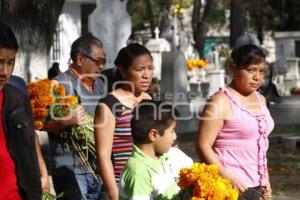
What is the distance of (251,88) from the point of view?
5.31m

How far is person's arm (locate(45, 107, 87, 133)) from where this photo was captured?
19.5 ft

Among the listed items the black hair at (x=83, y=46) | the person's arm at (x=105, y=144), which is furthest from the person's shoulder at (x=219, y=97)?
the black hair at (x=83, y=46)

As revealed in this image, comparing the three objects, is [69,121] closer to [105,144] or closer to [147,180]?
[105,144]

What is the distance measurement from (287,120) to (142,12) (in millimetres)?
37846

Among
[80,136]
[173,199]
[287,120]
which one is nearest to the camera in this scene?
[173,199]

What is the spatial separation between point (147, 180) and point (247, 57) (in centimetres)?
114

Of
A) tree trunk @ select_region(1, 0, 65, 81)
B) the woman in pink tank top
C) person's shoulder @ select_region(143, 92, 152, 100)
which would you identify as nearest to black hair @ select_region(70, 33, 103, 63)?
person's shoulder @ select_region(143, 92, 152, 100)

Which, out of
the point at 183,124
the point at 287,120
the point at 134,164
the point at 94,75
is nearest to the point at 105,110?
the point at 134,164

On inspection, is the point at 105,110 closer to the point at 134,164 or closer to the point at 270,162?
the point at 134,164

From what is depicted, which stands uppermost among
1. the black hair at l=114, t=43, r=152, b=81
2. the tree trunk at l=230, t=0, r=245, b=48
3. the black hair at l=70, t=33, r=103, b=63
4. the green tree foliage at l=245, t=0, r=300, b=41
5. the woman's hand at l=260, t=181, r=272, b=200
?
the green tree foliage at l=245, t=0, r=300, b=41

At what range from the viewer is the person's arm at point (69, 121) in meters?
5.93

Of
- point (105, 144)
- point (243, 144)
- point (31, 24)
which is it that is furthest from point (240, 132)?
point (31, 24)

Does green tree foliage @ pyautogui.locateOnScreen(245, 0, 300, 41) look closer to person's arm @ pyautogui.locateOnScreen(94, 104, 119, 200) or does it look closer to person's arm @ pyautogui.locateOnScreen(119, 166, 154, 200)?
person's arm @ pyautogui.locateOnScreen(94, 104, 119, 200)

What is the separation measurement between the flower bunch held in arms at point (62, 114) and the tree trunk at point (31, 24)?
14.2ft
